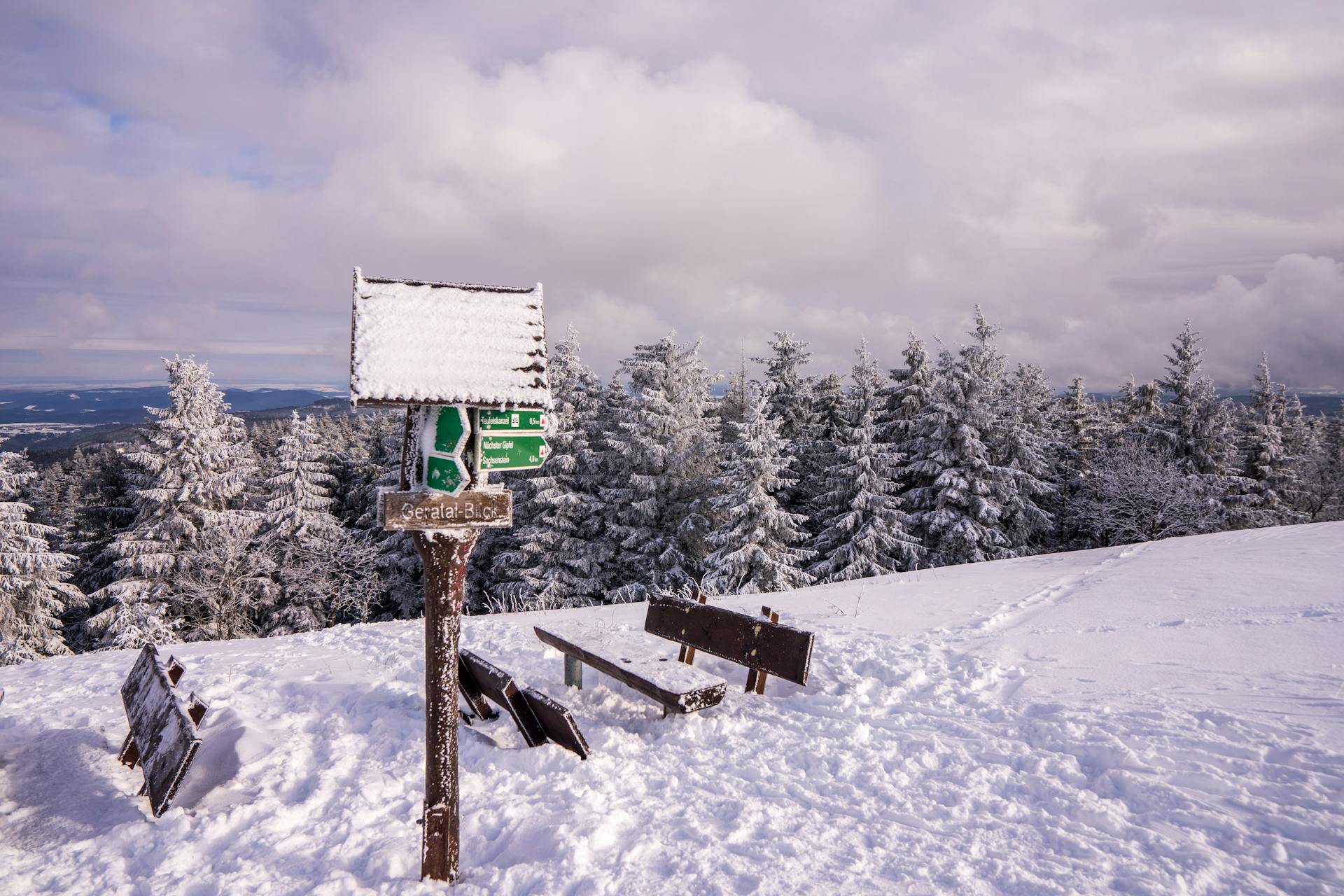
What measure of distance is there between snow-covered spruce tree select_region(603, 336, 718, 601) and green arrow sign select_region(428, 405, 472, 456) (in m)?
19.5

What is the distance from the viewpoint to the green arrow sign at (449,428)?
12.5ft

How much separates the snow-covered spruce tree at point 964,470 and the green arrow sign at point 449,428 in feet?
77.9

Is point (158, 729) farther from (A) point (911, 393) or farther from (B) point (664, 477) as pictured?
(A) point (911, 393)

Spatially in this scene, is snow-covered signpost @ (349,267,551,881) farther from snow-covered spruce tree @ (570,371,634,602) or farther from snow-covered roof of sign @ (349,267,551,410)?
snow-covered spruce tree @ (570,371,634,602)

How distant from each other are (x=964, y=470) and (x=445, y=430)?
24784 millimetres

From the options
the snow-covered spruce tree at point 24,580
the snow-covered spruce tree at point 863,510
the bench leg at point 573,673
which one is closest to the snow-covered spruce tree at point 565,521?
the snow-covered spruce tree at point 863,510

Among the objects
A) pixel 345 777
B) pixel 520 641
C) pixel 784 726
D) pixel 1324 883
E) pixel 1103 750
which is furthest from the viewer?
pixel 520 641

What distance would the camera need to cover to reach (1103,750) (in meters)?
4.63

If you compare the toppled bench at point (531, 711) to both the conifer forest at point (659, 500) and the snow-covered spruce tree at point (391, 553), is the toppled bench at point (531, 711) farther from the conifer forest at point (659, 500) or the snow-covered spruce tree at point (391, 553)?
the snow-covered spruce tree at point (391, 553)

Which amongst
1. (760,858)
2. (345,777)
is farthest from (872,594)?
(345,777)

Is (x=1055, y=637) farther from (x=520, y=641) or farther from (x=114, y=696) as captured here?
(x=114, y=696)

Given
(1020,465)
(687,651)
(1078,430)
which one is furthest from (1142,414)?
(687,651)

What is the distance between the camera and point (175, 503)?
22.9m

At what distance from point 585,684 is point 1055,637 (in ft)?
17.4
